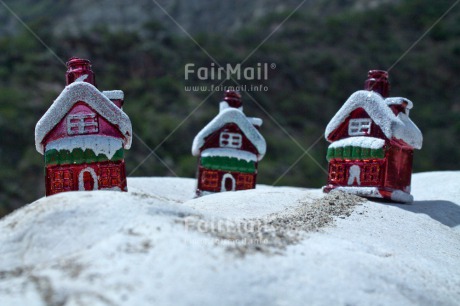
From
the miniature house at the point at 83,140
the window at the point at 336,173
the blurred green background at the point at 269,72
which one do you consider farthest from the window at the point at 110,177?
the blurred green background at the point at 269,72

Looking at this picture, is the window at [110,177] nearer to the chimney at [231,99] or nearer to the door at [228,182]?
the door at [228,182]

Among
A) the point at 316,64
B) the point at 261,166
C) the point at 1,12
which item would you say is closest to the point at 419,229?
the point at 261,166

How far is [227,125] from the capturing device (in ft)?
39.8

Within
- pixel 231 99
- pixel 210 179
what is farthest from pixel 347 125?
pixel 210 179

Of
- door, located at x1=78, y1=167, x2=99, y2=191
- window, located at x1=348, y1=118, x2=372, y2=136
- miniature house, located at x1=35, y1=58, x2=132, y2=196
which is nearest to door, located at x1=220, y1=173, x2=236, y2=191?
window, located at x1=348, y1=118, x2=372, y2=136

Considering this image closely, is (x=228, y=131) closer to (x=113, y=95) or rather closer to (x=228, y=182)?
(x=228, y=182)

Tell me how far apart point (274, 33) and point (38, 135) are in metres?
38.1

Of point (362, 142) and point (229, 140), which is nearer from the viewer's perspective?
point (362, 142)

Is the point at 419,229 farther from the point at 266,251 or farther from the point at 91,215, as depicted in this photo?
the point at 91,215

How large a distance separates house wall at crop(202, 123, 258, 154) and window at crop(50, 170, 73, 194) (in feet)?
11.8

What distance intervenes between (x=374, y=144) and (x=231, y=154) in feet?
9.60

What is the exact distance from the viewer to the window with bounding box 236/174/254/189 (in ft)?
39.3

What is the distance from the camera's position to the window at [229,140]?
12094mm

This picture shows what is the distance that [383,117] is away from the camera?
33.8ft
